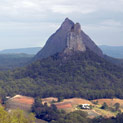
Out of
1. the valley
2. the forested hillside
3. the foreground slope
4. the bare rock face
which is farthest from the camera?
the bare rock face

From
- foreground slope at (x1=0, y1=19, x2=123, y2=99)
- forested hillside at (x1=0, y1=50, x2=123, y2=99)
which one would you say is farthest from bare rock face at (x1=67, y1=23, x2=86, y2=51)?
forested hillside at (x1=0, y1=50, x2=123, y2=99)

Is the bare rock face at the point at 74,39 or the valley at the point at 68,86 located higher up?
the bare rock face at the point at 74,39

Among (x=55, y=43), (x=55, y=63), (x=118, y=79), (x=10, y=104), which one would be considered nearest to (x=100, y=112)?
(x=10, y=104)

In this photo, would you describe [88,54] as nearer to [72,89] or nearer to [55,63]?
[55,63]

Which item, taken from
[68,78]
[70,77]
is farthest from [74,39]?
[68,78]

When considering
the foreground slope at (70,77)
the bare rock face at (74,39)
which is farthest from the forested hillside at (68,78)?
the bare rock face at (74,39)

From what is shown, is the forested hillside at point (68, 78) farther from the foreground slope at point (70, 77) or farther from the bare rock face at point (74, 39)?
the bare rock face at point (74, 39)

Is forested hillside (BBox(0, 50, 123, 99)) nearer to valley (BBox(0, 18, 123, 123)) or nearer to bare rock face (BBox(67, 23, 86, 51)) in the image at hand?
valley (BBox(0, 18, 123, 123))

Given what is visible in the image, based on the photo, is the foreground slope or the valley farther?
the foreground slope
